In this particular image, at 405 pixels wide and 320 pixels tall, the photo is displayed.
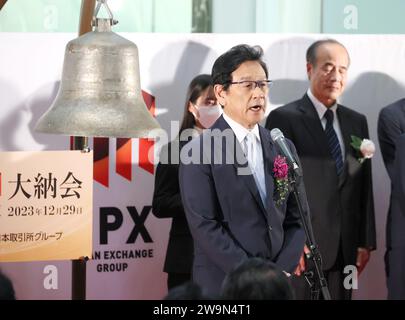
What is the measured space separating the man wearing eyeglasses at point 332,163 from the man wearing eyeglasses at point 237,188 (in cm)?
45

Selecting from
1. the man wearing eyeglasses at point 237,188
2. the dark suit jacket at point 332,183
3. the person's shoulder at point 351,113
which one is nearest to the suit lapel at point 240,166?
the man wearing eyeglasses at point 237,188

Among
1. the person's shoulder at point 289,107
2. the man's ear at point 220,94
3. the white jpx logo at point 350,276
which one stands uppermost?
the man's ear at point 220,94

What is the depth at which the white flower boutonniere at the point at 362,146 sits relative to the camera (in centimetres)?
530

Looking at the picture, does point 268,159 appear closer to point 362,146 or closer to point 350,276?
point 362,146

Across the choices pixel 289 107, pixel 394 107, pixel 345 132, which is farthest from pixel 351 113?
pixel 289 107

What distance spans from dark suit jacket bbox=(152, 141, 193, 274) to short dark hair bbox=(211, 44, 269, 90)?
0.43 metres

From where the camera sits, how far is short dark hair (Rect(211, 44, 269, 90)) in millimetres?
4734

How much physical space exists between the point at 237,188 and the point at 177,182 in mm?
516

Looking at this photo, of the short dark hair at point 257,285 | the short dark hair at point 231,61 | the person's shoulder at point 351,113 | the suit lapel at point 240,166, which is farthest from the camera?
the person's shoulder at point 351,113

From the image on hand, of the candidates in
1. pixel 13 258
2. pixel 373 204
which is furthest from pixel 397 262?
pixel 13 258

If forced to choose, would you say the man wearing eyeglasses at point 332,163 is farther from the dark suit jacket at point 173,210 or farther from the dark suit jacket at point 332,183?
the dark suit jacket at point 173,210

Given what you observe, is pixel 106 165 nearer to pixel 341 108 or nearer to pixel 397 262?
pixel 341 108

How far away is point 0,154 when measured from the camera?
480 centimetres

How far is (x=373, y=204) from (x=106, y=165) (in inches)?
54.7
